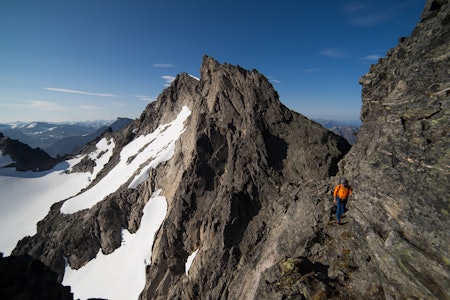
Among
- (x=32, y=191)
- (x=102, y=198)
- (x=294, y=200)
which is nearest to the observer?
(x=294, y=200)

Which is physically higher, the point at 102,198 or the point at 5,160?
the point at 102,198

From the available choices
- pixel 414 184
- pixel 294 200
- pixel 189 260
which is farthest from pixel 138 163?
pixel 414 184

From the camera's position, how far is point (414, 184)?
1214cm

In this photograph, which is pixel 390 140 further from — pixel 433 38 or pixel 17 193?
pixel 17 193

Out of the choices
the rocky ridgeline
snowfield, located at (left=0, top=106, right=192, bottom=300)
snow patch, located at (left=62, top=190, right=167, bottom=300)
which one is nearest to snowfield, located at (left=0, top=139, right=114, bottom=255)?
snowfield, located at (left=0, top=106, right=192, bottom=300)

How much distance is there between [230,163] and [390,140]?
27918 mm

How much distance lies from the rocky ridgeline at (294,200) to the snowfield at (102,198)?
2.65m

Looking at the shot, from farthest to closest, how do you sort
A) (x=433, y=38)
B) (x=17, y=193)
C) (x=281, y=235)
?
(x=17, y=193) → (x=281, y=235) → (x=433, y=38)

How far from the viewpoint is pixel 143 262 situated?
4138 cm

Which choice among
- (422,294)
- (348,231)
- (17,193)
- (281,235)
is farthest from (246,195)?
(17,193)

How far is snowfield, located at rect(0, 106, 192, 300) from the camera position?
141 feet

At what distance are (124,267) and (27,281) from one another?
1284 inches

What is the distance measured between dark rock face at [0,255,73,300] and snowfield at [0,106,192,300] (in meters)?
23.4

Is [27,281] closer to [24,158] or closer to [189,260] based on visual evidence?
[189,260]
